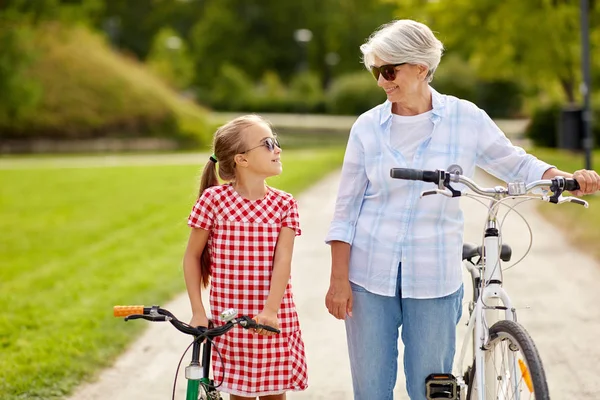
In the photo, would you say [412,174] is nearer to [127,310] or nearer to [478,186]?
[478,186]

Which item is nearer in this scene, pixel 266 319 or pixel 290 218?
pixel 266 319

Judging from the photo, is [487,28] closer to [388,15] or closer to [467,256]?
[467,256]

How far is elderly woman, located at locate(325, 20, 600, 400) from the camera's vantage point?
356 centimetres

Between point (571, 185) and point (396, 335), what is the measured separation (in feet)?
2.67

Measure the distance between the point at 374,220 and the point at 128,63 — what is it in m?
42.1

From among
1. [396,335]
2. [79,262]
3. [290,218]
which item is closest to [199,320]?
[290,218]

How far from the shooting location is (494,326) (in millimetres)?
3471

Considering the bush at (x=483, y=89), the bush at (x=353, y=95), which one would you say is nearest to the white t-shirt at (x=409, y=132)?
the bush at (x=483, y=89)

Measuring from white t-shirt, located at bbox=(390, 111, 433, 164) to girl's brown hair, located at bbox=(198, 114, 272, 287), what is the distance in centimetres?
50

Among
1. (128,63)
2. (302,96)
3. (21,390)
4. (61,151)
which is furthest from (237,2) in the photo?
(21,390)

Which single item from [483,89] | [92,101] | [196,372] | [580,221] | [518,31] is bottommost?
[580,221]

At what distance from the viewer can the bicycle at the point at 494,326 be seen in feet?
10.7

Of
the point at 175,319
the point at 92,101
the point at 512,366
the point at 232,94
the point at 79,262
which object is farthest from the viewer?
the point at 232,94

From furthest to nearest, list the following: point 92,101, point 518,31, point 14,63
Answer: point 92,101 → point 518,31 → point 14,63
